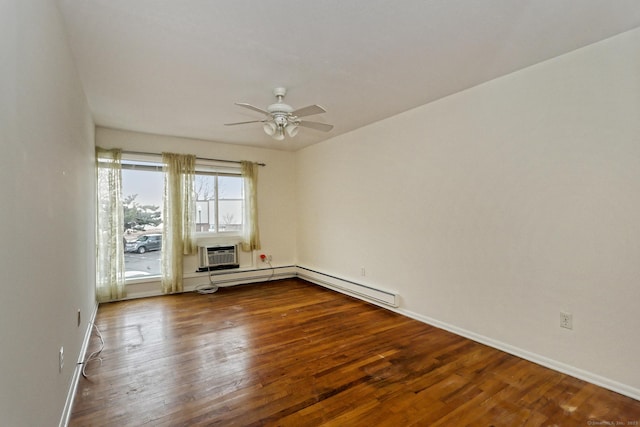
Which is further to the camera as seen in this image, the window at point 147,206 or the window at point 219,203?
the window at point 219,203

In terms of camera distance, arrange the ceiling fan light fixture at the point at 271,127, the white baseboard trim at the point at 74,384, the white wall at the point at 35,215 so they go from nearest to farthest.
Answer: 1. the white wall at the point at 35,215
2. the white baseboard trim at the point at 74,384
3. the ceiling fan light fixture at the point at 271,127

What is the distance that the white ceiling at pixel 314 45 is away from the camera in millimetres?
1911

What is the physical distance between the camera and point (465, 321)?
3.14 meters

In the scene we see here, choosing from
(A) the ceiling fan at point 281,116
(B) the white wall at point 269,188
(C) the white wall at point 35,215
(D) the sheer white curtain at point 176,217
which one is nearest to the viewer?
(C) the white wall at point 35,215

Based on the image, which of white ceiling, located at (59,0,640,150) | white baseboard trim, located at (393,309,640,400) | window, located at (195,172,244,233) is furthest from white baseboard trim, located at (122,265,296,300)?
white baseboard trim, located at (393,309,640,400)

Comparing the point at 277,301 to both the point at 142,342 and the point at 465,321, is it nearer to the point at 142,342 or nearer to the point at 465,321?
the point at 142,342

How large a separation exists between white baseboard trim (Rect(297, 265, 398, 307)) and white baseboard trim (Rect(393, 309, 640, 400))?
561 millimetres

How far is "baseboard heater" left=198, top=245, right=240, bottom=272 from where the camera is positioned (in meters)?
5.08

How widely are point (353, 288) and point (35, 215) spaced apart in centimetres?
371

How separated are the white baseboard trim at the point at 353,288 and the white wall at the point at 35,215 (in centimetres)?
312

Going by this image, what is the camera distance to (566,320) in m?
2.44

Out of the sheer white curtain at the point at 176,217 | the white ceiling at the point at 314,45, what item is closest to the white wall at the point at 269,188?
the sheer white curtain at the point at 176,217

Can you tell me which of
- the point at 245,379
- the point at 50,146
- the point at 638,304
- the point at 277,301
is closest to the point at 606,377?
the point at 638,304

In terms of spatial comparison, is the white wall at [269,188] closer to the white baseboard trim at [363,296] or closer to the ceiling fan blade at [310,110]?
the white baseboard trim at [363,296]
